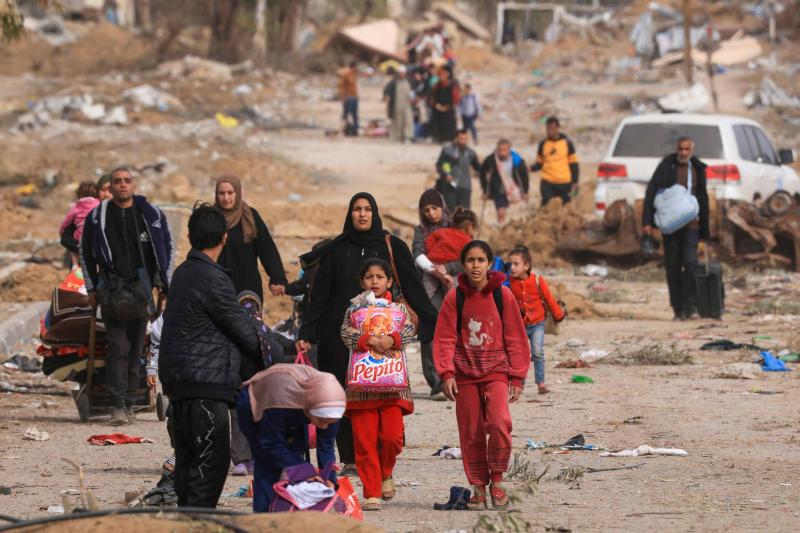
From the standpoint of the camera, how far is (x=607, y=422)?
10.7 metres

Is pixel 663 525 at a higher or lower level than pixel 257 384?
lower

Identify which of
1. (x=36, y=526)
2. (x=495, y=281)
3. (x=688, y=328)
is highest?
(x=495, y=281)

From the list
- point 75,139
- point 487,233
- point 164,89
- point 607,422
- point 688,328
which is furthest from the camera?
point 164,89

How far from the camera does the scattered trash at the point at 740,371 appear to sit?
42.1 ft

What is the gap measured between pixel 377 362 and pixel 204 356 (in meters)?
1.49

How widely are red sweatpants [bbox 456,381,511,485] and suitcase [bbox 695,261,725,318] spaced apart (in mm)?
8446

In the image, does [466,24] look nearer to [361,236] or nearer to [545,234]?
[545,234]

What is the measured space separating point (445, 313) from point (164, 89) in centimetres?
3468

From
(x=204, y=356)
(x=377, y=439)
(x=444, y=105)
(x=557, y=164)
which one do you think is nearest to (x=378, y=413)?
(x=377, y=439)

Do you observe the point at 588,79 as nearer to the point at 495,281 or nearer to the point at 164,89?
the point at 164,89

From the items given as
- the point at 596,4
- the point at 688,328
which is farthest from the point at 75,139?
the point at 596,4

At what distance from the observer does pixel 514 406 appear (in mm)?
11680

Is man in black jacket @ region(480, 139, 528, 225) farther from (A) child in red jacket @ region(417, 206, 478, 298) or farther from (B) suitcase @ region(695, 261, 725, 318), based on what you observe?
(A) child in red jacket @ region(417, 206, 478, 298)

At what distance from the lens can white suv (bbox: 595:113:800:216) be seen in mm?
19188
